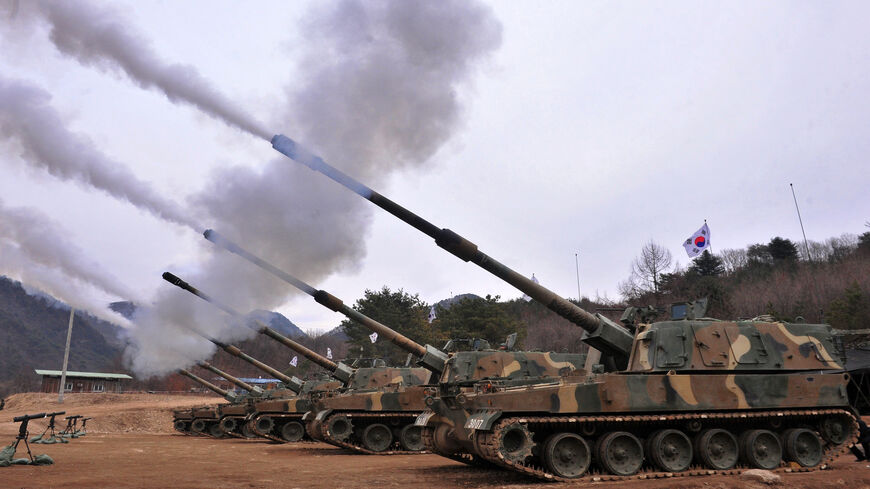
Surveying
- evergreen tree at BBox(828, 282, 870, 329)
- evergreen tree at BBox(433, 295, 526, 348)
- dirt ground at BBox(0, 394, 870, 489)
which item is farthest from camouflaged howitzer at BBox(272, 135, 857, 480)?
evergreen tree at BBox(433, 295, 526, 348)

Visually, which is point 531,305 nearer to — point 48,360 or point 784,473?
point 784,473

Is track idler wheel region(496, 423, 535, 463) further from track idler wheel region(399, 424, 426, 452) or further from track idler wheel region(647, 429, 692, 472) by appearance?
track idler wheel region(399, 424, 426, 452)

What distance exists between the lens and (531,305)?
2827 inches

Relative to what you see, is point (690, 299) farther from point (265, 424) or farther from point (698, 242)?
point (265, 424)

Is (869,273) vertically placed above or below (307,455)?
above

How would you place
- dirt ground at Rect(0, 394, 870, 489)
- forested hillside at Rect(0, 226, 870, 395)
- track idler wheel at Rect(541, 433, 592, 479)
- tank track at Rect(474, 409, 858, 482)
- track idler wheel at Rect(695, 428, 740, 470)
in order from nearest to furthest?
dirt ground at Rect(0, 394, 870, 489) < tank track at Rect(474, 409, 858, 482) < track idler wheel at Rect(541, 433, 592, 479) < track idler wheel at Rect(695, 428, 740, 470) < forested hillside at Rect(0, 226, 870, 395)

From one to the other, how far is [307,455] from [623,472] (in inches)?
370

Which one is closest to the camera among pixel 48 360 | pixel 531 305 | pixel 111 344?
pixel 531 305

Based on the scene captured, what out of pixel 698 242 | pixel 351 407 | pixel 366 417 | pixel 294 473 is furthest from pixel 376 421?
pixel 698 242

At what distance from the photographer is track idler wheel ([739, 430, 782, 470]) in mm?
10516

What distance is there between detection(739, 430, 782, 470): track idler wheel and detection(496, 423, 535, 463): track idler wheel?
149 inches

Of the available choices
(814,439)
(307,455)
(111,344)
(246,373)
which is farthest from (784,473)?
(111,344)

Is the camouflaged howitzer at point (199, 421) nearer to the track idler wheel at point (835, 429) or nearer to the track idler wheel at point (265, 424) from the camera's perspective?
the track idler wheel at point (265, 424)

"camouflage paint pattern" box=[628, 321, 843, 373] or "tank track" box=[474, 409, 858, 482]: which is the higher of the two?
"camouflage paint pattern" box=[628, 321, 843, 373]
